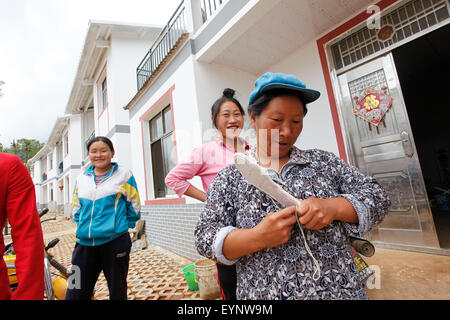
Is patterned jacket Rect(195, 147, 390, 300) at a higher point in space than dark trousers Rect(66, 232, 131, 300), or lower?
higher

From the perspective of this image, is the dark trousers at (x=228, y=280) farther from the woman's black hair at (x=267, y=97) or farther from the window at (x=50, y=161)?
the window at (x=50, y=161)

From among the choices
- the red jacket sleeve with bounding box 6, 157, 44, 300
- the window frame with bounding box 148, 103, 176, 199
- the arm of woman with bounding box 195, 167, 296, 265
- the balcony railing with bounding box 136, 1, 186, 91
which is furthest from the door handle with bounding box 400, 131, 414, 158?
the window frame with bounding box 148, 103, 176, 199

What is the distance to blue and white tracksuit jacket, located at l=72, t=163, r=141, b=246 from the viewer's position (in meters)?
1.75

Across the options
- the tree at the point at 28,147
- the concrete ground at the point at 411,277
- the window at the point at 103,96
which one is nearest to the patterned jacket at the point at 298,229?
the concrete ground at the point at 411,277

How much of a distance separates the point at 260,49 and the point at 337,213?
11.3ft

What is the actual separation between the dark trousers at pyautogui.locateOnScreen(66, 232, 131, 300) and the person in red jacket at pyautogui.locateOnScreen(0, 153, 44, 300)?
0.77 meters

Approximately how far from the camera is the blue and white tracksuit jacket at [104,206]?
1.75 metres

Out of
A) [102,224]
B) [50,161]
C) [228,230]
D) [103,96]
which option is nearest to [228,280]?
[228,230]

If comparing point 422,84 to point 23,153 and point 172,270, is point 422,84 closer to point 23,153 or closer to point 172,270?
point 172,270

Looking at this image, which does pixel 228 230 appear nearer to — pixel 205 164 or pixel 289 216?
pixel 289 216

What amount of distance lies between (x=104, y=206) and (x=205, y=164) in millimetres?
963

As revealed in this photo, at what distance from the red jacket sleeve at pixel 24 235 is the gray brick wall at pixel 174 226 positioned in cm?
250

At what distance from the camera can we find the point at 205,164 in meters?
1.61

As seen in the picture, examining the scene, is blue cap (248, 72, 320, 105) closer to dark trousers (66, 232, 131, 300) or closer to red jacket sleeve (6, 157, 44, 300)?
red jacket sleeve (6, 157, 44, 300)
